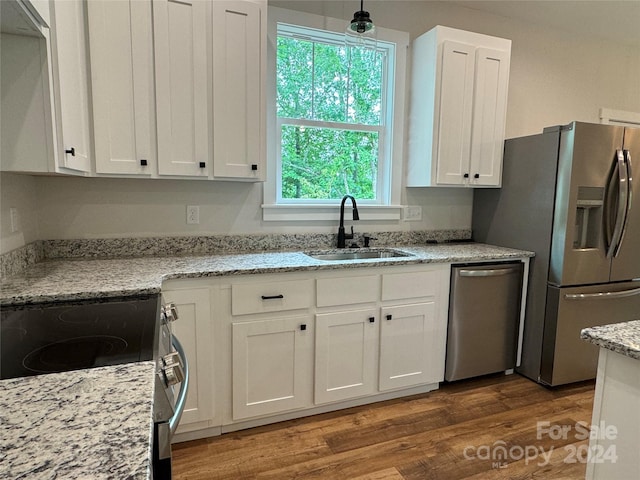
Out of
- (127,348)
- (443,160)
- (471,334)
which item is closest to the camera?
(127,348)

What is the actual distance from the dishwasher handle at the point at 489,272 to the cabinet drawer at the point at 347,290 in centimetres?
62

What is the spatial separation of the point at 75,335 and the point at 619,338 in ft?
5.10

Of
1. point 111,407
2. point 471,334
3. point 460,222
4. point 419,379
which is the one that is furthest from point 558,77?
point 111,407

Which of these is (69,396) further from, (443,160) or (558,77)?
(558,77)

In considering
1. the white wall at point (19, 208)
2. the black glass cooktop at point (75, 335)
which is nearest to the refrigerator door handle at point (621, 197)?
the black glass cooktop at point (75, 335)

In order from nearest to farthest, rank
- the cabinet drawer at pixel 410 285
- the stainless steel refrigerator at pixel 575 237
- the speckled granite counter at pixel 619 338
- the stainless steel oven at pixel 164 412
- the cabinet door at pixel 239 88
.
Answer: the stainless steel oven at pixel 164 412 < the speckled granite counter at pixel 619 338 < the cabinet door at pixel 239 88 < the cabinet drawer at pixel 410 285 < the stainless steel refrigerator at pixel 575 237

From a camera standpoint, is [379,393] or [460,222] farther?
[460,222]

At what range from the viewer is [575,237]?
261 cm

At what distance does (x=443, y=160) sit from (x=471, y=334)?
1.21m

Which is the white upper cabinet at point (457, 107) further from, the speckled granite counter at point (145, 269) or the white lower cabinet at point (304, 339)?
the white lower cabinet at point (304, 339)

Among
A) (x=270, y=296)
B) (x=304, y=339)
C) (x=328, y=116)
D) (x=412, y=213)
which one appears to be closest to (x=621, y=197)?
(x=412, y=213)

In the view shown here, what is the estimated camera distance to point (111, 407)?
655 mm

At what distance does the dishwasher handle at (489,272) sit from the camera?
8.22ft

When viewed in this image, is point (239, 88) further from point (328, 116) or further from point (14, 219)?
point (14, 219)
